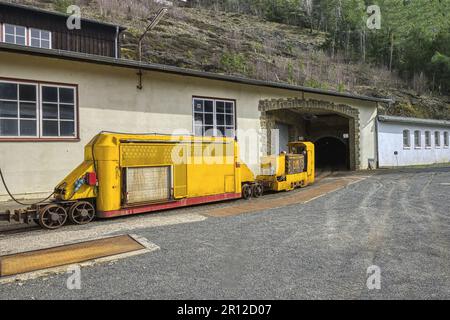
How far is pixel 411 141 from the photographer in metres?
24.8

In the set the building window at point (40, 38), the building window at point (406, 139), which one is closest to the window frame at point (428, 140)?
the building window at point (406, 139)

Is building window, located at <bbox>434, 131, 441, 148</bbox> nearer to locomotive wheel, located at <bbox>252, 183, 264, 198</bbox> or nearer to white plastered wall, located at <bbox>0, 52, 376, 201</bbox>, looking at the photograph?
white plastered wall, located at <bbox>0, 52, 376, 201</bbox>

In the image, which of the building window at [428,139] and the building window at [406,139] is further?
the building window at [428,139]

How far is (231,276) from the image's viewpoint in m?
4.47

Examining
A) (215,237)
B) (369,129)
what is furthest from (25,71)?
(369,129)

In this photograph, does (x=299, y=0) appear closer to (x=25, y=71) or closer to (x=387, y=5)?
(x=387, y=5)

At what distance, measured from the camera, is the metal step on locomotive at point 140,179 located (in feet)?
25.6

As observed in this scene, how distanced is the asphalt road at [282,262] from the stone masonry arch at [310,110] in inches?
327

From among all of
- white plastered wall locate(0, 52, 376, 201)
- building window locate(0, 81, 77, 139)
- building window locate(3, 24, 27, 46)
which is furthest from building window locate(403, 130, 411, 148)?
building window locate(3, 24, 27, 46)

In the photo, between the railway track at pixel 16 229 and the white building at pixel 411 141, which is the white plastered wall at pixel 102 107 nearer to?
the railway track at pixel 16 229

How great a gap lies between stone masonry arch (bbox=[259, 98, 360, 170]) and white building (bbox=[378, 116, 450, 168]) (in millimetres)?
2209

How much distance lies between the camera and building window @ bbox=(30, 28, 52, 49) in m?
16.2

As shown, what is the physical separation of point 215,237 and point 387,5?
53540mm

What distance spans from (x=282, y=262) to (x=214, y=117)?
9.98 metres
